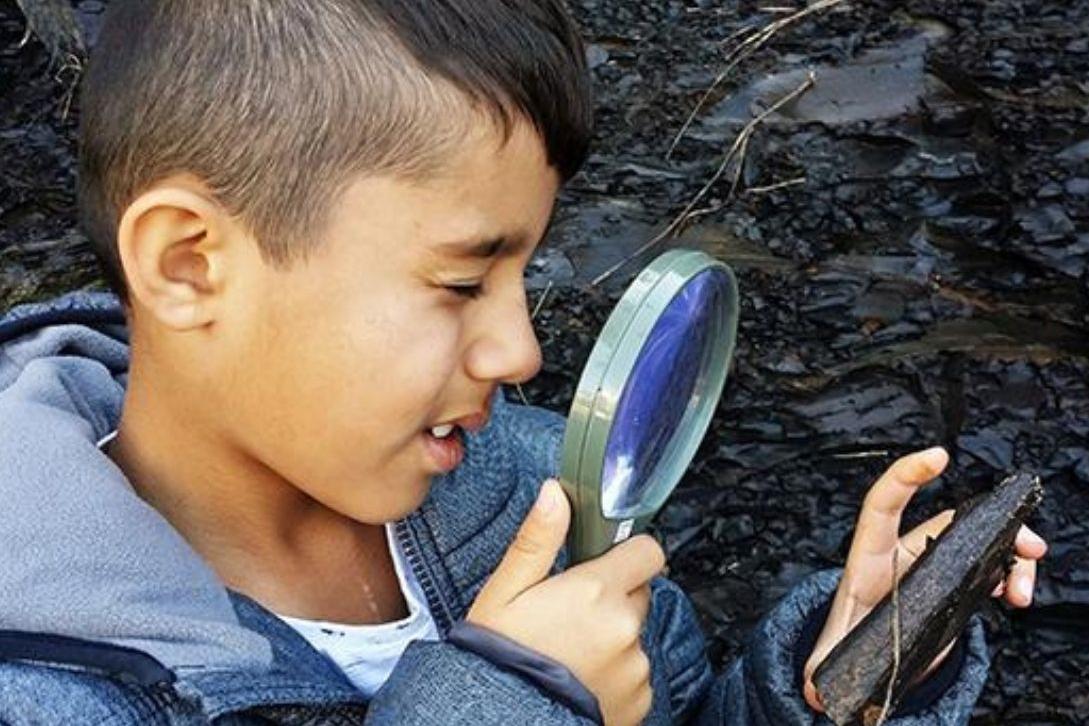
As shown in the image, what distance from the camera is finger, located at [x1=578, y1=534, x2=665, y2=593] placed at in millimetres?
1932

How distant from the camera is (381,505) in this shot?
1937mm

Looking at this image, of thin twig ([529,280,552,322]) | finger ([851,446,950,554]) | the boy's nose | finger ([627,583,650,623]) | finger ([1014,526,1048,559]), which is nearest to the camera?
the boy's nose

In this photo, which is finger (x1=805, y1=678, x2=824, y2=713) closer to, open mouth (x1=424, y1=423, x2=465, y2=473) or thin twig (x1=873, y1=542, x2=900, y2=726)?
thin twig (x1=873, y1=542, x2=900, y2=726)

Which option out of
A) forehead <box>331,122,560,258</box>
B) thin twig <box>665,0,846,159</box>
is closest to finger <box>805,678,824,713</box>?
forehead <box>331,122,560,258</box>

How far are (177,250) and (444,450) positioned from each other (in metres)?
0.37

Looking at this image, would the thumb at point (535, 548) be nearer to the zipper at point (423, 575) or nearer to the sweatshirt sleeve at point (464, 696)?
the sweatshirt sleeve at point (464, 696)

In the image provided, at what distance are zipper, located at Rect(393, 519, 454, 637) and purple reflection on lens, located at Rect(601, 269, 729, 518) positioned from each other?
0.32 metres

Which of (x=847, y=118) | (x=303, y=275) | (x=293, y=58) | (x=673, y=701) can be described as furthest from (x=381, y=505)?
(x=847, y=118)

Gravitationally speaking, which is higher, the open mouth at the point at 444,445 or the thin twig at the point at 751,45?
the open mouth at the point at 444,445

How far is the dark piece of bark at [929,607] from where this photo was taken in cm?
206

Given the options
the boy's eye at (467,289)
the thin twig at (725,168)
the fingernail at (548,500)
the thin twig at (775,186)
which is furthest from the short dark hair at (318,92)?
the thin twig at (775,186)

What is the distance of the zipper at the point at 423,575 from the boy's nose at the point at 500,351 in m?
0.38

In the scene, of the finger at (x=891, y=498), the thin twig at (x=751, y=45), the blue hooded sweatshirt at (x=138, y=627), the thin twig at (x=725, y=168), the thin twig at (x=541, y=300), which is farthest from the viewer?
the thin twig at (x=751, y=45)

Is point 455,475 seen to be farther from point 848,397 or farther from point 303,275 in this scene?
point 848,397
